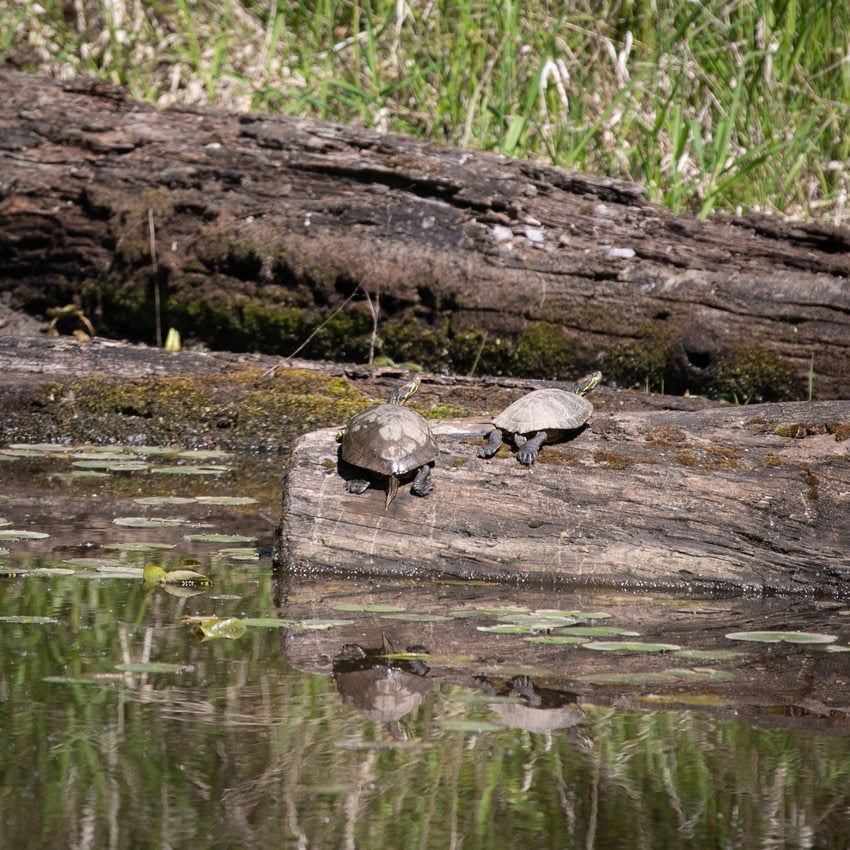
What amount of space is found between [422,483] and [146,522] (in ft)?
3.85

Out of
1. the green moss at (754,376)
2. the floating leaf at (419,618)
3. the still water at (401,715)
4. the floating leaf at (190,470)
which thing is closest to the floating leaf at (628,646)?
the still water at (401,715)

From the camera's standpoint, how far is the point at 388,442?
328 cm

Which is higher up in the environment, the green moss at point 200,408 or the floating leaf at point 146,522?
the floating leaf at point 146,522

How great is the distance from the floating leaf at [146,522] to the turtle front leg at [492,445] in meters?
1.26

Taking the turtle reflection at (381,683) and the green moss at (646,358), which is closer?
the turtle reflection at (381,683)

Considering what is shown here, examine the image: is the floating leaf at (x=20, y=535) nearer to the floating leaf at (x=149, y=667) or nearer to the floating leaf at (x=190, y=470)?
the floating leaf at (x=190, y=470)

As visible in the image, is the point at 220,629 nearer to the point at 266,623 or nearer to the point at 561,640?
the point at 266,623

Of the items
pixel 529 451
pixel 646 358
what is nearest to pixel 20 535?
pixel 529 451

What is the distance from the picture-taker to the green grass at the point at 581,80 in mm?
7180

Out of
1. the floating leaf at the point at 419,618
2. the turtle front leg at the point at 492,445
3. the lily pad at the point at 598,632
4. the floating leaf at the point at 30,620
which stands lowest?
the floating leaf at the point at 30,620

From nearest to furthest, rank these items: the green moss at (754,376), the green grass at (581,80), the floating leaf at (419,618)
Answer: the floating leaf at (419,618), the green moss at (754,376), the green grass at (581,80)

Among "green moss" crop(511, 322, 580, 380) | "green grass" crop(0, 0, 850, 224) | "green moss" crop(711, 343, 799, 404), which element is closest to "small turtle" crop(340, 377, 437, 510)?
"green moss" crop(511, 322, 580, 380)

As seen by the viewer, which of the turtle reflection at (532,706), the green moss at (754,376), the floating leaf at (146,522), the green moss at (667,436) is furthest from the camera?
the green moss at (754,376)

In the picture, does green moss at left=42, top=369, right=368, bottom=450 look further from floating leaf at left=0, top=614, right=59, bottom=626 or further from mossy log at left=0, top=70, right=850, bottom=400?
floating leaf at left=0, top=614, right=59, bottom=626
